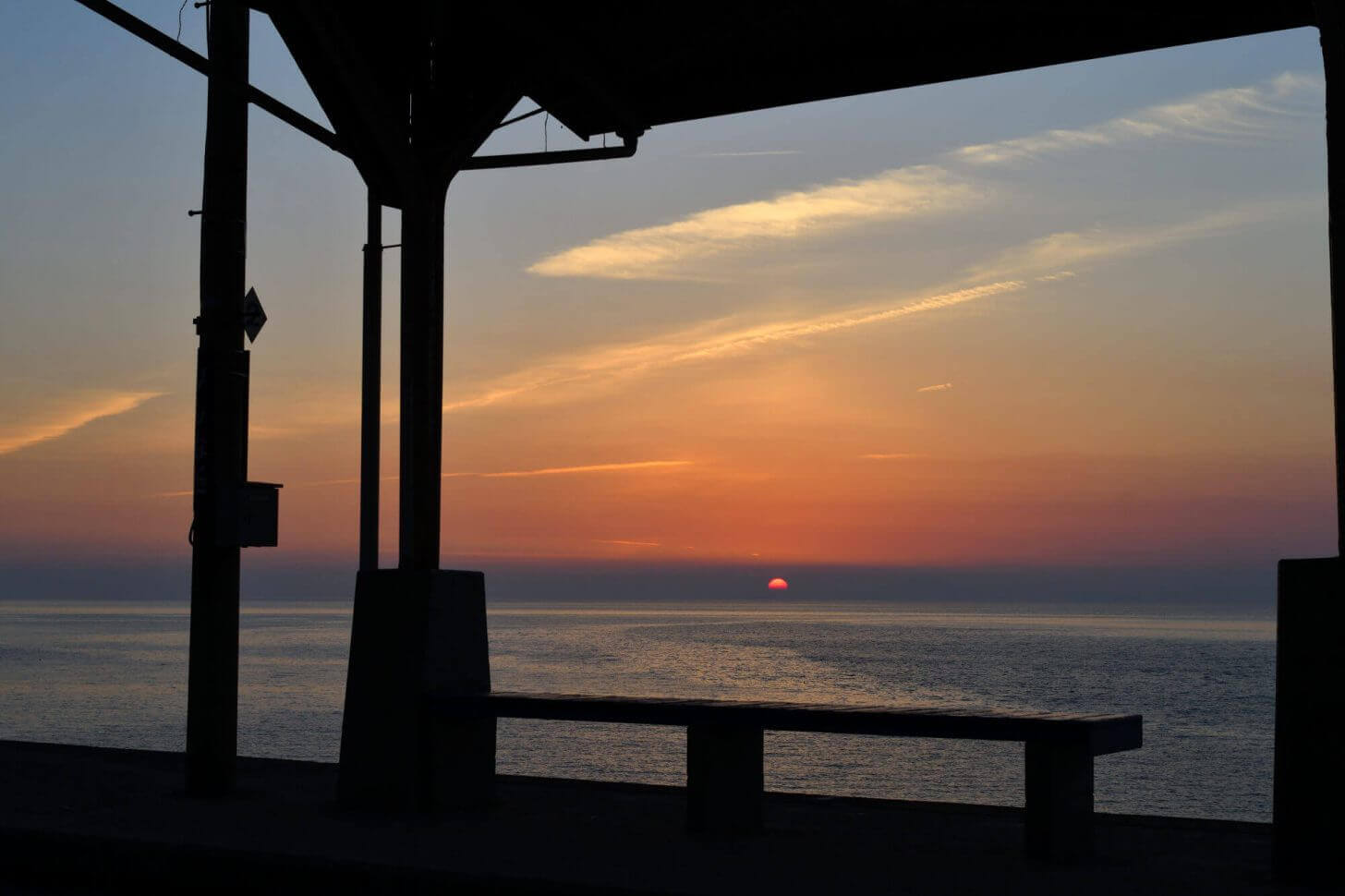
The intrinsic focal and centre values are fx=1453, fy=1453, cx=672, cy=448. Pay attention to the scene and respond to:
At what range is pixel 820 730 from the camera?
6.70 m

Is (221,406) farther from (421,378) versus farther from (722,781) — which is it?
(722,781)

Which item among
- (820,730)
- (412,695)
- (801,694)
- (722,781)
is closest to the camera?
(820,730)

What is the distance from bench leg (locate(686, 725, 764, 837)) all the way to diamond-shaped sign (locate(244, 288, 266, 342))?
3.45 meters

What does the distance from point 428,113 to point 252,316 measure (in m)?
1.58

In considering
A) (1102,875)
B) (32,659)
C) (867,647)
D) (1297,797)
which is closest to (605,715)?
(1102,875)

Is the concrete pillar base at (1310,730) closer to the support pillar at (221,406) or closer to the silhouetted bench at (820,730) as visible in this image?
the silhouetted bench at (820,730)

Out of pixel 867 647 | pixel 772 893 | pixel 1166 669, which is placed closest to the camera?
pixel 772 893

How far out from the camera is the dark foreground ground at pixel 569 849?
5.69 metres

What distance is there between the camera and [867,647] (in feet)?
311

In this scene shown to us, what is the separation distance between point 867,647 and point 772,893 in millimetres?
90887

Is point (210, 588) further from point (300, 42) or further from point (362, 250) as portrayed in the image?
point (300, 42)

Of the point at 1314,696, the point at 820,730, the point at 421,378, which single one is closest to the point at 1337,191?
the point at 1314,696

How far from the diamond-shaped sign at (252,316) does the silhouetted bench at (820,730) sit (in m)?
2.42

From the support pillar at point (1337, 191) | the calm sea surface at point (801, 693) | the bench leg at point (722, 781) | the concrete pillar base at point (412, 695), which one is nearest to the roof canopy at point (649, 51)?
the support pillar at point (1337, 191)
